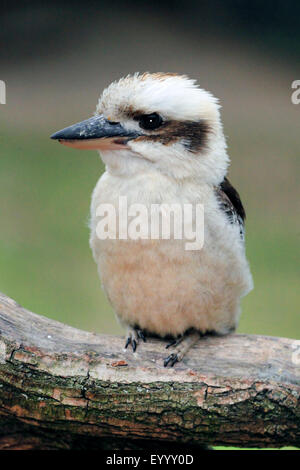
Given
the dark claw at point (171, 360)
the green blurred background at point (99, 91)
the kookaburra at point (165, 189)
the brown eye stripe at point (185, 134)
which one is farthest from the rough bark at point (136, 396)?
the green blurred background at point (99, 91)

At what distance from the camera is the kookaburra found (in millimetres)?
1909

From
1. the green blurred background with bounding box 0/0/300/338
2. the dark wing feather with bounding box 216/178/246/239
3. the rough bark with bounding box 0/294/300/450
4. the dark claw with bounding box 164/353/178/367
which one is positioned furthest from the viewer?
the green blurred background with bounding box 0/0/300/338

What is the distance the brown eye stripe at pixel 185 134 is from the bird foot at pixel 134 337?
1.91 feet

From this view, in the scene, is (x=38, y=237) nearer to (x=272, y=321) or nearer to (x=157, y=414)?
(x=272, y=321)

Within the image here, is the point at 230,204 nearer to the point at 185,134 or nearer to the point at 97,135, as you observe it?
the point at 185,134

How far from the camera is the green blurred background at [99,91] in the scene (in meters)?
4.78

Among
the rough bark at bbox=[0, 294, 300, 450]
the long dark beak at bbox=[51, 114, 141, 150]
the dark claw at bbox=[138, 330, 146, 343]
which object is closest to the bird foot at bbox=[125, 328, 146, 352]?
the dark claw at bbox=[138, 330, 146, 343]

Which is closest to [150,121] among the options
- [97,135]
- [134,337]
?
[97,135]

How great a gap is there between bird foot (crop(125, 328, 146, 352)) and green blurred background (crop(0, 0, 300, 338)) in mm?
2351

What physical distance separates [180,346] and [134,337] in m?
0.14

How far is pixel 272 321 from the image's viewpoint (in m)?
4.06

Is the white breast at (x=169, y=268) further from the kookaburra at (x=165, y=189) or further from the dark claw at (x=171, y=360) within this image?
the dark claw at (x=171, y=360)

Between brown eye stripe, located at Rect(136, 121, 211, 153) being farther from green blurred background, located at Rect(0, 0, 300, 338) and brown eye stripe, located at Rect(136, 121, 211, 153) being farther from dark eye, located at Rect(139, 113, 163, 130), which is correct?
green blurred background, located at Rect(0, 0, 300, 338)
